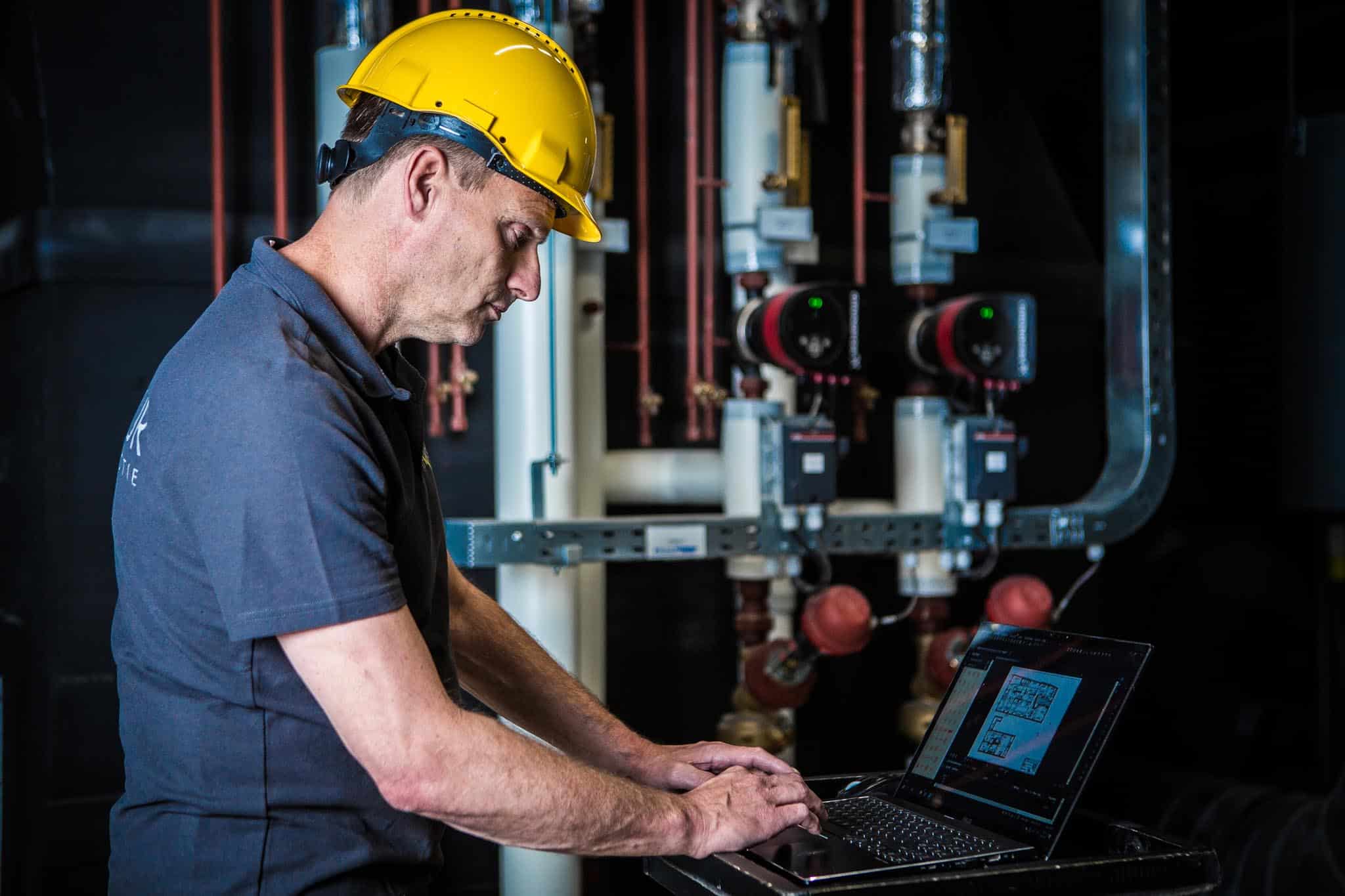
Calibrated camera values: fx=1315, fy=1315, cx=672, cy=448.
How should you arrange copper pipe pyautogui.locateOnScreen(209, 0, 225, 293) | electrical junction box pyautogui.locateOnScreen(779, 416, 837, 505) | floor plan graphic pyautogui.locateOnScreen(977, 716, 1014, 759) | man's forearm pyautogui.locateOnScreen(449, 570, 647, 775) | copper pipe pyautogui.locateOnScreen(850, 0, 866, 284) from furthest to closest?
copper pipe pyautogui.locateOnScreen(850, 0, 866, 284) < electrical junction box pyautogui.locateOnScreen(779, 416, 837, 505) < copper pipe pyautogui.locateOnScreen(209, 0, 225, 293) < man's forearm pyautogui.locateOnScreen(449, 570, 647, 775) < floor plan graphic pyautogui.locateOnScreen(977, 716, 1014, 759)

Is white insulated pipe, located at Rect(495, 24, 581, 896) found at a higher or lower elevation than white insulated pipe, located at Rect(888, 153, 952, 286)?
lower

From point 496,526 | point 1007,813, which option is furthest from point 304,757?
point 496,526

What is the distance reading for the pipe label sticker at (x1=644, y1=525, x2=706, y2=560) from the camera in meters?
1.89

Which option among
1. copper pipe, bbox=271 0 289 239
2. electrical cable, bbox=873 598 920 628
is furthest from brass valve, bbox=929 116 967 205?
copper pipe, bbox=271 0 289 239

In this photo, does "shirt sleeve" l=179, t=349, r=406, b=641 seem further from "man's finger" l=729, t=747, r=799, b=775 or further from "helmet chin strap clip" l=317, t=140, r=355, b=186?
"man's finger" l=729, t=747, r=799, b=775

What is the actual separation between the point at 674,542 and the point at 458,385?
415 mm

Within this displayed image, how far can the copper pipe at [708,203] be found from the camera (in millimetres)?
2168

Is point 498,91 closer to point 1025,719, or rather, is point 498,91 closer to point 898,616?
point 1025,719

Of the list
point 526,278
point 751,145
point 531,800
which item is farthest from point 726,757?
point 751,145

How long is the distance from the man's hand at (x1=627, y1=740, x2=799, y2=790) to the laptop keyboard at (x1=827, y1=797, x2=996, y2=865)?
0.28 feet

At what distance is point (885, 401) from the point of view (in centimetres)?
241

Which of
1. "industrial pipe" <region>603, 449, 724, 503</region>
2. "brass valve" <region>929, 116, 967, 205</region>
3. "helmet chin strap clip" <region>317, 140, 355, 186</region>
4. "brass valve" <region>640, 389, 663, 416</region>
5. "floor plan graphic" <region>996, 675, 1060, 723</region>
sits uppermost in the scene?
"brass valve" <region>929, 116, 967, 205</region>

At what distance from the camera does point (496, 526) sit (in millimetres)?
1814

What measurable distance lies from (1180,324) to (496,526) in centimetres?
167
